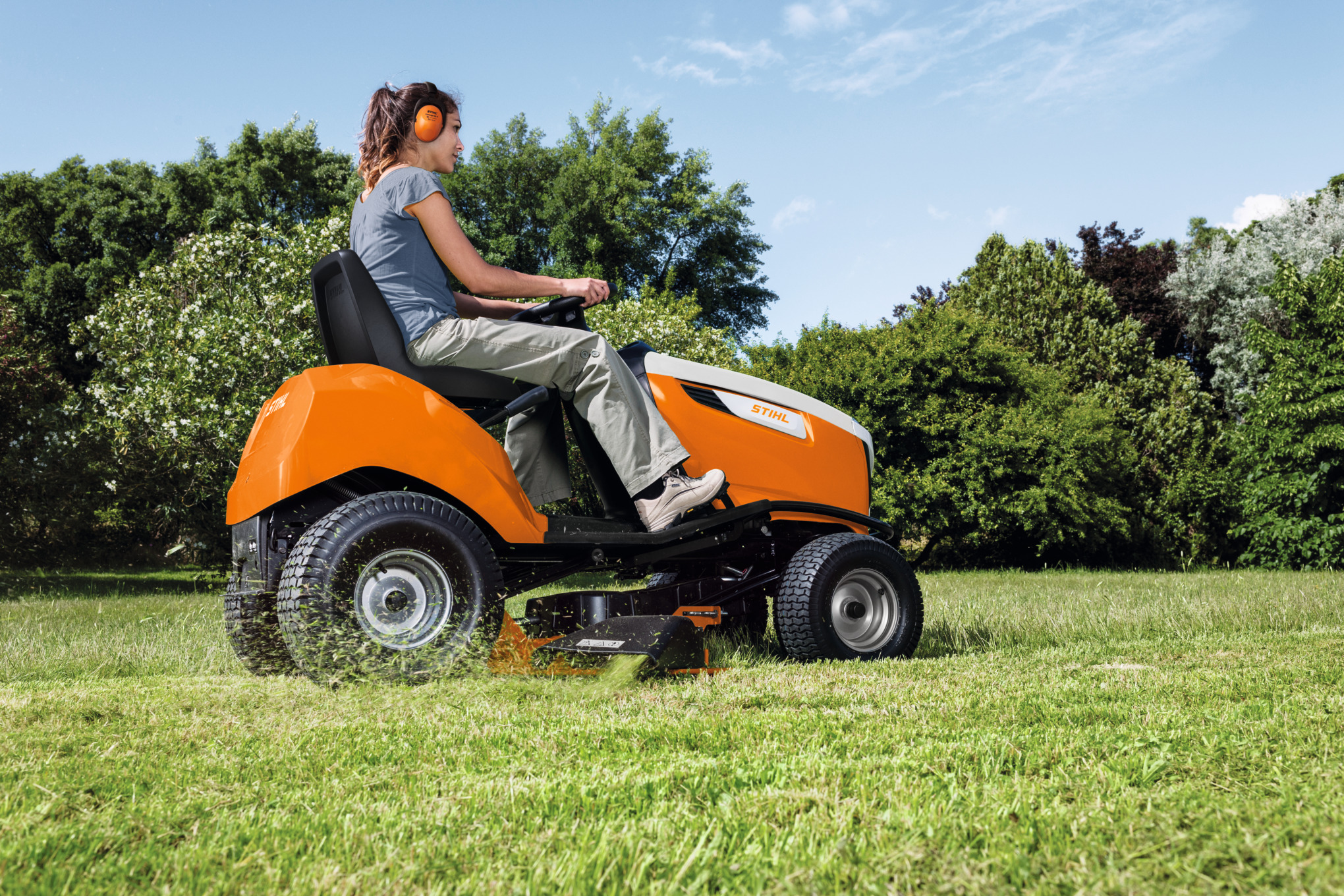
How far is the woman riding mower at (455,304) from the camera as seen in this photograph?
3756 mm

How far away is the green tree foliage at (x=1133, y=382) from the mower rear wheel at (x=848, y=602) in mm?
19017

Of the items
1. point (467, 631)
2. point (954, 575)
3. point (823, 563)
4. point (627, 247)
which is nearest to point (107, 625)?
point (467, 631)

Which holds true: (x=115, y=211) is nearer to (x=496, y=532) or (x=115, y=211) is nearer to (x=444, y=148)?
(x=444, y=148)

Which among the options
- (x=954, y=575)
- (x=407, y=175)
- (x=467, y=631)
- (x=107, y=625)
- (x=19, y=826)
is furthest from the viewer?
(x=954, y=575)

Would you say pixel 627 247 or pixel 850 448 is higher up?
pixel 627 247

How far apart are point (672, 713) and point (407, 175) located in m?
2.37

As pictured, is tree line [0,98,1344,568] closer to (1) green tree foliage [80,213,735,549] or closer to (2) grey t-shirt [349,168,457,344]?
(1) green tree foliage [80,213,735,549]

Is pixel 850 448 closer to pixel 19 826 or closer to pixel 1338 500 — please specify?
pixel 19 826

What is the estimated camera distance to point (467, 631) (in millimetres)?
3416

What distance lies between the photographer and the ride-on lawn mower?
3316 millimetres

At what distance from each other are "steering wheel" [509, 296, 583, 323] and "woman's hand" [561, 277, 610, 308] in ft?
0.08

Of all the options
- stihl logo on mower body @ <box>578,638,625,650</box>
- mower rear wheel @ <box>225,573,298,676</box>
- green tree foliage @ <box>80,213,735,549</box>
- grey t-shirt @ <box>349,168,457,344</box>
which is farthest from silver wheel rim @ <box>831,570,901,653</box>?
green tree foliage @ <box>80,213,735,549</box>

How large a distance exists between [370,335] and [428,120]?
3.21 ft

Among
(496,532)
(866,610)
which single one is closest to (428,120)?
(496,532)
